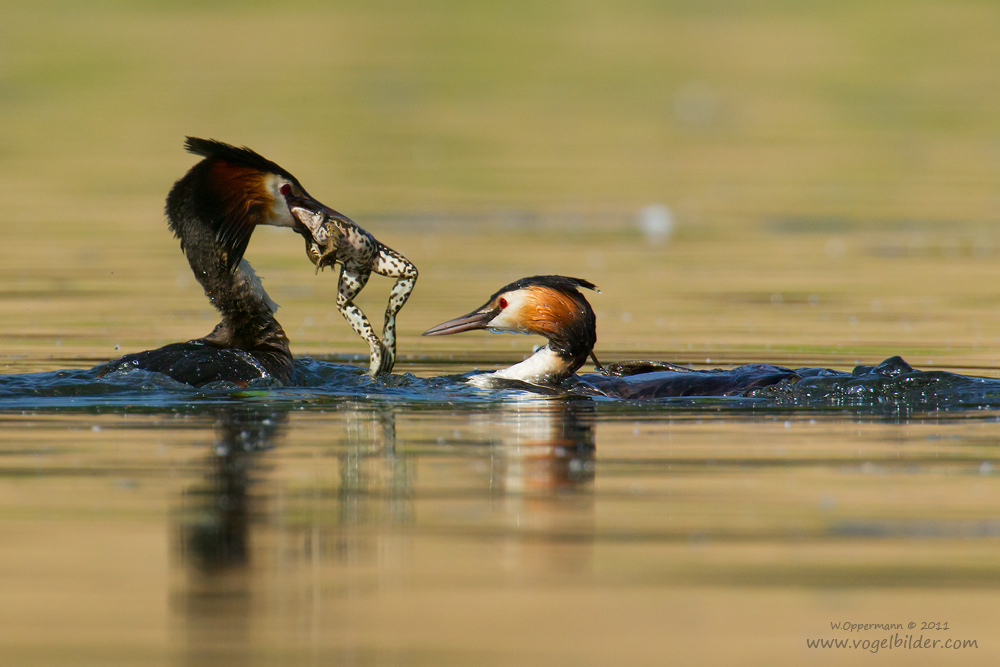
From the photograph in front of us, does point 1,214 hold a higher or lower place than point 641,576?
higher

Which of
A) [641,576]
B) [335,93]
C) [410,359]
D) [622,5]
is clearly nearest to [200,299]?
[410,359]

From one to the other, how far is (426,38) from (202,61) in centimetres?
661

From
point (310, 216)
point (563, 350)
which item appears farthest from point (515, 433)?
point (310, 216)

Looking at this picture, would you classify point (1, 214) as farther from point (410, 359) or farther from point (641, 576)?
point (641, 576)

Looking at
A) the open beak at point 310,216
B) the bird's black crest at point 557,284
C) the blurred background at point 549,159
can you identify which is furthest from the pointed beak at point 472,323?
the blurred background at point 549,159

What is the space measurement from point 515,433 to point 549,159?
65.4 ft

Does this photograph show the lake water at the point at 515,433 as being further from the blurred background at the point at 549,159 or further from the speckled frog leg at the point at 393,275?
the speckled frog leg at the point at 393,275

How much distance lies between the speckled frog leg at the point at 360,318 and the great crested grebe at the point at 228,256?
43 cm

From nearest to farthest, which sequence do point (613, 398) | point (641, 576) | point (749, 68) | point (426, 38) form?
point (641, 576) → point (613, 398) → point (749, 68) → point (426, 38)

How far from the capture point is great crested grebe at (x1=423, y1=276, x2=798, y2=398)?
8.70 meters

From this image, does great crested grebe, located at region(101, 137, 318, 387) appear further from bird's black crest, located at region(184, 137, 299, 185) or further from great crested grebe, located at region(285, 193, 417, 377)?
great crested grebe, located at region(285, 193, 417, 377)

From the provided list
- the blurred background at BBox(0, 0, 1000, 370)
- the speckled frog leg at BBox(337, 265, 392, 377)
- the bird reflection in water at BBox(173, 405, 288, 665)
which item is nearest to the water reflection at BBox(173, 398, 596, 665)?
the bird reflection in water at BBox(173, 405, 288, 665)

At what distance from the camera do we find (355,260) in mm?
8898

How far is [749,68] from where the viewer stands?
138ft
